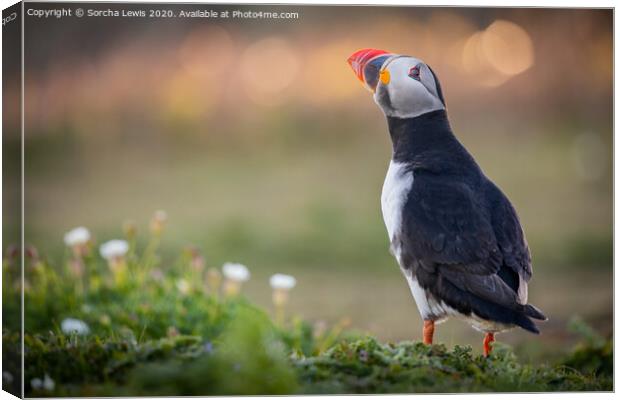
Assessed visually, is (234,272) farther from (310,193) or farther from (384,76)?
(384,76)

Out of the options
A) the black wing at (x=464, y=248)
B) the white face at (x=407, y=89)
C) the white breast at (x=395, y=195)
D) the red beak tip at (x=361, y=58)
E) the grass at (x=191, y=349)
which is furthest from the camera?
the red beak tip at (x=361, y=58)

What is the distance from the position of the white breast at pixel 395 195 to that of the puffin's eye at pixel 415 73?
0.47 meters

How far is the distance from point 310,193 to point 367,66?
124 centimetres

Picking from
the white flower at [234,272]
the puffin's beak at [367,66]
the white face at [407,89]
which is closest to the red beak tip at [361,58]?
the puffin's beak at [367,66]

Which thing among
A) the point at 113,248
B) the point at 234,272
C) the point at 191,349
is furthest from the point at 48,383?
the point at 234,272

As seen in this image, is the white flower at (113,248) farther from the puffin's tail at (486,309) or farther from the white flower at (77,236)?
the puffin's tail at (486,309)

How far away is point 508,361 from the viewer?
5.55m

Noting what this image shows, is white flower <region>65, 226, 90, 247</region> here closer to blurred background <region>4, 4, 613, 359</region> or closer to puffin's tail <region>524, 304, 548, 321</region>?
blurred background <region>4, 4, 613, 359</region>

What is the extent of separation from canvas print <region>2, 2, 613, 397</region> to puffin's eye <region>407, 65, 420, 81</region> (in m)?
0.01

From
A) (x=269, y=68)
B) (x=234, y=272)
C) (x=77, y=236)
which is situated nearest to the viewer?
(x=269, y=68)

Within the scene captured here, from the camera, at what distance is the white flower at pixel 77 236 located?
5953 millimetres

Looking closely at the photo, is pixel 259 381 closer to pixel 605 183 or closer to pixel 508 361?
pixel 508 361

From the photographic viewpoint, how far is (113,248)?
6344 millimetres

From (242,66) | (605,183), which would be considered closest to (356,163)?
(242,66)
